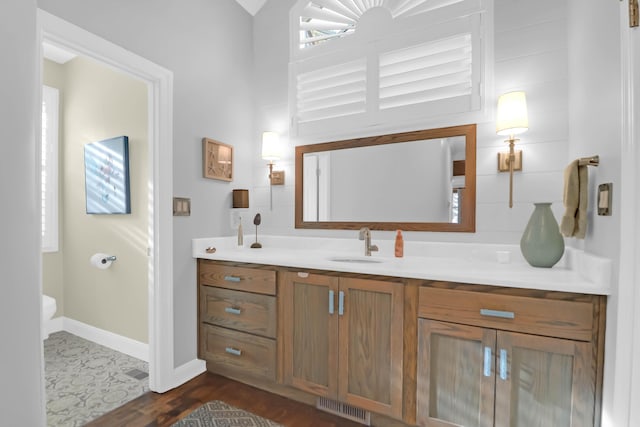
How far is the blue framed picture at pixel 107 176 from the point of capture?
2.48 metres

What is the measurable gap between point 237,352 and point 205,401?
1.05 feet

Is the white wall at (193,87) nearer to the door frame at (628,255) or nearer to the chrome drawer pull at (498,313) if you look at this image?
the chrome drawer pull at (498,313)

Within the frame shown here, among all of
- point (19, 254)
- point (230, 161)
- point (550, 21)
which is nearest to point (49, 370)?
point (230, 161)

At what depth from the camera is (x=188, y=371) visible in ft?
6.91

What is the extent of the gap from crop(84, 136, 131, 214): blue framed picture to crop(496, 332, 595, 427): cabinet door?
275 centimetres

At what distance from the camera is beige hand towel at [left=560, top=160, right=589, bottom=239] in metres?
1.33

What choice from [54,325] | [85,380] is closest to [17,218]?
[85,380]

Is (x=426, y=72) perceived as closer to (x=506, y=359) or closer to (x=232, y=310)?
(x=506, y=359)

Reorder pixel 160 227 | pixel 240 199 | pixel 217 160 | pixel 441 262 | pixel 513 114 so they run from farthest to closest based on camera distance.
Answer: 1. pixel 240 199
2. pixel 217 160
3. pixel 160 227
4. pixel 441 262
5. pixel 513 114

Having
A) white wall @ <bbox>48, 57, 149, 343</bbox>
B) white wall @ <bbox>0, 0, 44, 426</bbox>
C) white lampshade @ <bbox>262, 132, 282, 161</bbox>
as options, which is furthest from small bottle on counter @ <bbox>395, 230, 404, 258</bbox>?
white wall @ <bbox>48, 57, 149, 343</bbox>

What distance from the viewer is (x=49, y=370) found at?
220cm

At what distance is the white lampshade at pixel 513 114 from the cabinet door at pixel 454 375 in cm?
111

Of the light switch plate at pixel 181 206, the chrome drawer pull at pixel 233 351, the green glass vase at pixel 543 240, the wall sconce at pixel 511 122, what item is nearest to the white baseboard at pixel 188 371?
the chrome drawer pull at pixel 233 351

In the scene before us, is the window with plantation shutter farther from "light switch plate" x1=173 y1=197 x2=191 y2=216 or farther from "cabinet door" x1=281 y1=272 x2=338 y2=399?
"cabinet door" x1=281 y1=272 x2=338 y2=399
